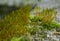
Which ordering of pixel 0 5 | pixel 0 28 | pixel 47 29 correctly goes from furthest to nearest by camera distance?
1. pixel 47 29
2. pixel 0 28
3. pixel 0 5

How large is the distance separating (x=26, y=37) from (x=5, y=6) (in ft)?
4.51

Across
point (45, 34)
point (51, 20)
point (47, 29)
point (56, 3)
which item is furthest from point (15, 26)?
point (56, 3)

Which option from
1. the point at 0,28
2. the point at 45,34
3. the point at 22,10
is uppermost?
the point at 22,10

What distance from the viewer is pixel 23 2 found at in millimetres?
4883

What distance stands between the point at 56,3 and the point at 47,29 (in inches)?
144

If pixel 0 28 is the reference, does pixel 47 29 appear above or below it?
below

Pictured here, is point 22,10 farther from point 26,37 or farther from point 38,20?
point 38,20

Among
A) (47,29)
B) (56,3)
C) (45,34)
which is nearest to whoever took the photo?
(45,34)

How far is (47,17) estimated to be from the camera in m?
6.95

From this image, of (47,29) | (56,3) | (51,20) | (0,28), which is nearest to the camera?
(0,28)

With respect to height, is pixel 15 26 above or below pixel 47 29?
above

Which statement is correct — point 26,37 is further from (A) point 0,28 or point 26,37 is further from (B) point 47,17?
(B) point 47,17

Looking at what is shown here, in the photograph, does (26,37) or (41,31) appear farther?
(41,31)

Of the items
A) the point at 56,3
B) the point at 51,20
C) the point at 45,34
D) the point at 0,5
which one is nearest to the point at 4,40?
the point at 0,5
